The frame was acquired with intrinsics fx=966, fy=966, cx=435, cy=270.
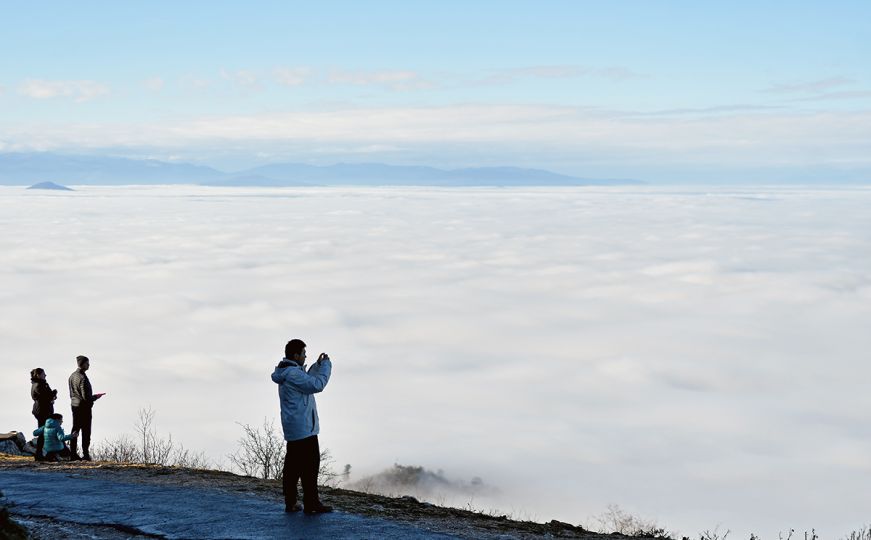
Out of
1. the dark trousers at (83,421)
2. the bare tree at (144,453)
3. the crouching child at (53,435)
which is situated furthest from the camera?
the bare tree at (144,453)

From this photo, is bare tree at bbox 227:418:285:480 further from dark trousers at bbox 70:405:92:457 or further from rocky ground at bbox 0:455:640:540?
dark trousers at bbox 70:405:92:457

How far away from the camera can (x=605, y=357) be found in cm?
19288

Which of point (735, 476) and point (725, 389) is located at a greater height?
point (725, 389)

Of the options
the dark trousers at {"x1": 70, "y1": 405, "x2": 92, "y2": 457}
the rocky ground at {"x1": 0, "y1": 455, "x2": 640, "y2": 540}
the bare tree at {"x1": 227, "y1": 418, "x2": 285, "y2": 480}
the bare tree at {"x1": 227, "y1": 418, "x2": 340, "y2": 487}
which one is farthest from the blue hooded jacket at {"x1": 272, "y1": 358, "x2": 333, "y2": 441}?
the bare tree at {"x1": 227, "y1": 418, "x2": 285, "y2": 480}

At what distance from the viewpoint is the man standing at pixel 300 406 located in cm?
877

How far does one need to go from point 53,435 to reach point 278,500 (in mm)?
5365

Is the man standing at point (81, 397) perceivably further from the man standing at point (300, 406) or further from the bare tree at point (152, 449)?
the man standing at point (300, 406)

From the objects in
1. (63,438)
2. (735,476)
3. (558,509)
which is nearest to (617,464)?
(735,476)

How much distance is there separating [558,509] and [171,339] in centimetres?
11213

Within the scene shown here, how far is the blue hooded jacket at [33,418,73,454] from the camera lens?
1430 cm

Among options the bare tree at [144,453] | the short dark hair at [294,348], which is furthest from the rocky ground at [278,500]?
the short dark hair at [294,348]

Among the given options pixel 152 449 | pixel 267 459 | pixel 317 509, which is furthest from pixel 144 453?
pixel 317 509

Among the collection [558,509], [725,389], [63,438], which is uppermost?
[725,389]

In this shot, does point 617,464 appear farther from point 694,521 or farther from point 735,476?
point 694,521
